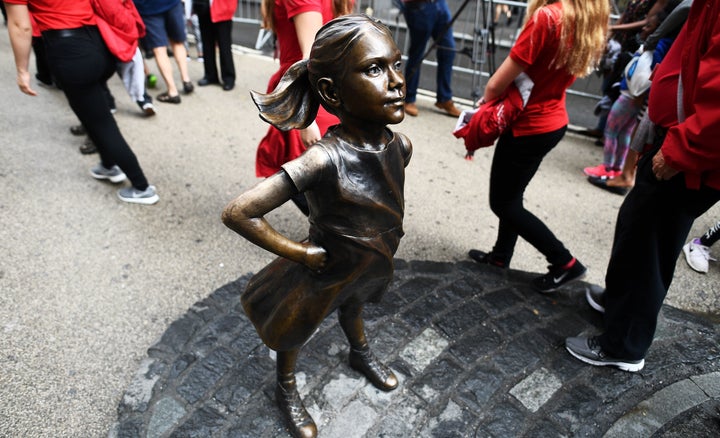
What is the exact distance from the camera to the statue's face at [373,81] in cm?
135

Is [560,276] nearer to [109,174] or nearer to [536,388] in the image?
[536,388]

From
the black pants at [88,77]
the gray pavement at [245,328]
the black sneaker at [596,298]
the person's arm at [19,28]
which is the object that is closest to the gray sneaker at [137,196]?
the gray pavement at [245,328]

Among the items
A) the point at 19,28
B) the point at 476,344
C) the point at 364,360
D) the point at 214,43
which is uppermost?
the point at 19,28

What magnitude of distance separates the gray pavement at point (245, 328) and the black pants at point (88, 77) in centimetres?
52

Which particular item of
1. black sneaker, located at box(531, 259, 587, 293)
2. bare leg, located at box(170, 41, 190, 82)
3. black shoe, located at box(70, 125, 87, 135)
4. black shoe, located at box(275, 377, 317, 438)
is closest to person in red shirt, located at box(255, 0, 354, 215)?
black shoe, located at box(275, 377, 317, 438)

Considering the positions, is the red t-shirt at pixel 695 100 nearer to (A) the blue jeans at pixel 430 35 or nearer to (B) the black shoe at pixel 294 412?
(B) the black shoe at pixel 294 412

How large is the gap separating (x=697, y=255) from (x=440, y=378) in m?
2.40

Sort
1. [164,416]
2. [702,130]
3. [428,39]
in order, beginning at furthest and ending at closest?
1. [428,39]
2. [164,416]
3. [702,130]

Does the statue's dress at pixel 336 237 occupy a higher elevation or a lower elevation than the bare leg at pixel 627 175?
higher

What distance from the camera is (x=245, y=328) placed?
2.49 m

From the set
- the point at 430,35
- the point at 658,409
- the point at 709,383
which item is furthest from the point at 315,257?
the point at 430,35

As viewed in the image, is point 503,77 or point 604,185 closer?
point 503,77

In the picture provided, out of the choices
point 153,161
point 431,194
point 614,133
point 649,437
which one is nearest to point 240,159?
point 153,161

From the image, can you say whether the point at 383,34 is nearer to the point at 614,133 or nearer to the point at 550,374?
the point at 550,374
